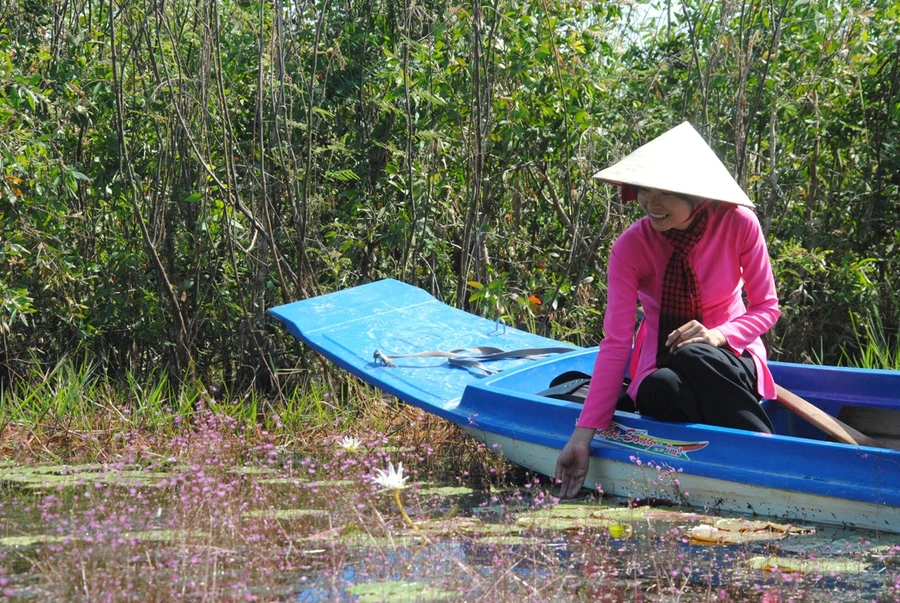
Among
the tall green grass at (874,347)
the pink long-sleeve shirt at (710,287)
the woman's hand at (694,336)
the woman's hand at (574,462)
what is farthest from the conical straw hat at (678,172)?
the tall green grass at (874,347)

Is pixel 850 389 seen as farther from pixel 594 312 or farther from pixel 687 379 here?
pixel 594 312

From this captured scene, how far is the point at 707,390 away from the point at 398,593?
1.54 meters

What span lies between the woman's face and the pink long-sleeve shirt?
0.10 meters

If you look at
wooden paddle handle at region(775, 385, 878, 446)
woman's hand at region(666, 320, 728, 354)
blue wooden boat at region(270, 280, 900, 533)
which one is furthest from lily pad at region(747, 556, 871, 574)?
wooden paddle handle at region(775, 385, 878, 446)

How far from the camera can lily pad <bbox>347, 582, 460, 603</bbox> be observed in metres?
2.69

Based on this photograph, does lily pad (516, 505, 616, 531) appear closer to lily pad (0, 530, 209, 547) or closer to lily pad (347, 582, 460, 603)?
lily pad (347, 582, 460, 603)

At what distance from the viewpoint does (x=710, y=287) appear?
12.9 feet

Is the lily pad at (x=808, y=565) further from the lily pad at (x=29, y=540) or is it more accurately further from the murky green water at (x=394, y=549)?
the lily pad at (x=29, y=540)

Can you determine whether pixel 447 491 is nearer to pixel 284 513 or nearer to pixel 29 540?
pixel 284 513

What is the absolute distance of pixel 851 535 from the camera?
3.44 metres

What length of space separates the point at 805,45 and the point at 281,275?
3.17m

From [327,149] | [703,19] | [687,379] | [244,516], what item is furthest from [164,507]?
[703,19]

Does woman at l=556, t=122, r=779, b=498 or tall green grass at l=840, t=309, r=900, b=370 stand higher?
woman at l=556, t=122, r=779, b=498

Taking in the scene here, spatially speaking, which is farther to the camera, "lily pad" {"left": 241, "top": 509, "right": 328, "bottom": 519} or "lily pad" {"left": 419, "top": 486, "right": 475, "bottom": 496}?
"lily pad" {"left": 419, "top": 486, "right": 475, "bottom": 496}
